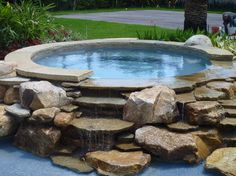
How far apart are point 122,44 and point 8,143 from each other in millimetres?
4964

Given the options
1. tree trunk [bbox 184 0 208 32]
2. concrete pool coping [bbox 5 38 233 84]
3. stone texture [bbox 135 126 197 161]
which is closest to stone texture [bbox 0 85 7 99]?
concrete pool coping [bbox 5 38 233 84]

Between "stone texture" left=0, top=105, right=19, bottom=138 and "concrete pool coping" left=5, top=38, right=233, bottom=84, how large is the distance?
74cm

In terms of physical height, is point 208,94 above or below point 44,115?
above

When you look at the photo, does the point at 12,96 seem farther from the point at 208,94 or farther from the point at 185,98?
the point at 208,94

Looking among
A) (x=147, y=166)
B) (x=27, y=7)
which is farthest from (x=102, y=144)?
(x=27, y=7)

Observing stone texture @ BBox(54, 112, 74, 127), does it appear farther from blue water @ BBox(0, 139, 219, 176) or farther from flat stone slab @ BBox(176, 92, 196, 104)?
flat stone slab @ BBox(176, 92, 196, 104)

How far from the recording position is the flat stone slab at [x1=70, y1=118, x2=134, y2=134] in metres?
5.13

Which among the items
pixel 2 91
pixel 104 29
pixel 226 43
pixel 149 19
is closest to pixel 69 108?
pixel 2 91

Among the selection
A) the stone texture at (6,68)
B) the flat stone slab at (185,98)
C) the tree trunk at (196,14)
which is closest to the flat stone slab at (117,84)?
the flat stone slab at (185,98)

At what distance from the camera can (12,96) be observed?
6.07 meters

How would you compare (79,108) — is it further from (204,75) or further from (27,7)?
(27,7)

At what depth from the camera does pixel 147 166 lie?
493 centimetres

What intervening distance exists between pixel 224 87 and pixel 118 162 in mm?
2018

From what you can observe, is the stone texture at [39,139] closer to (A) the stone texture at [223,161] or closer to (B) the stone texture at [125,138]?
(B) the stone texture at [125,138]
